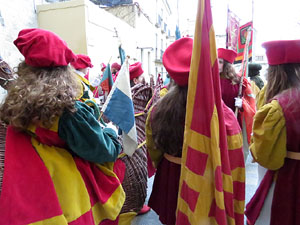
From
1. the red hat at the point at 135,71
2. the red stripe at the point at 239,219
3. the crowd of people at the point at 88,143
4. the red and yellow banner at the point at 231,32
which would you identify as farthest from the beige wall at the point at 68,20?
the red stripe at the point at 239,219

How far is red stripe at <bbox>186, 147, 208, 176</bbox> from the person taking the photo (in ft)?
3.92

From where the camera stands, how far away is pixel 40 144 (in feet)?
4.14

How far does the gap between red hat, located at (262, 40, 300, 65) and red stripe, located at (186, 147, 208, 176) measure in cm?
96

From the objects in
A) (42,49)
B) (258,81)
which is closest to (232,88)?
(258,81)

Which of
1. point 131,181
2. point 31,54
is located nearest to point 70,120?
point 31,54

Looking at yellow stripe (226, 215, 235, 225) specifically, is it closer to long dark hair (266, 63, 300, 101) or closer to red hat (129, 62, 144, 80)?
long dark hair (266, 63, 300, 101)

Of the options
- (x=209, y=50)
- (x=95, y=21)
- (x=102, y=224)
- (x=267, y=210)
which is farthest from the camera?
(x=95, y=21)

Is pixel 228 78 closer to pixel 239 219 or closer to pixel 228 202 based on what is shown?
pixel 239 219

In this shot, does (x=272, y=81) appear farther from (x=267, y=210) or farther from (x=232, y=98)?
(x=232, y=98)

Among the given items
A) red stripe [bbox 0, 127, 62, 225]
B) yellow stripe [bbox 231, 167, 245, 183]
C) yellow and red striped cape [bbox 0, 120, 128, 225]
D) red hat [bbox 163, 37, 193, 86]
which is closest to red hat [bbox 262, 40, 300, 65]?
red hat [bbox 163, 37, 193, 86]

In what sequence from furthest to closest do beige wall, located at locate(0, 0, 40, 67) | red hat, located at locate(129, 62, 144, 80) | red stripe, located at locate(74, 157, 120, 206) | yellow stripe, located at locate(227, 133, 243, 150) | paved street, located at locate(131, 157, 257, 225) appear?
beige wall, located at locate(0, 0, 40, 67) → red hat, located at locate(129, 62, 144, 80) → paved street, located at locate(131, 157, 257, 225) → yellow stripe, located at locate(227, 133, 243, 150) → red stripe, located at locate(74, 157, 120, 206)

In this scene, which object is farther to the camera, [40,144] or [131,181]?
[131,181]

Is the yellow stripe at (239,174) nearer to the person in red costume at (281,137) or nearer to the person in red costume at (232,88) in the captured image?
the person in red costume at (281,137)

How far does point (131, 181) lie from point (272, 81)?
140 cm
